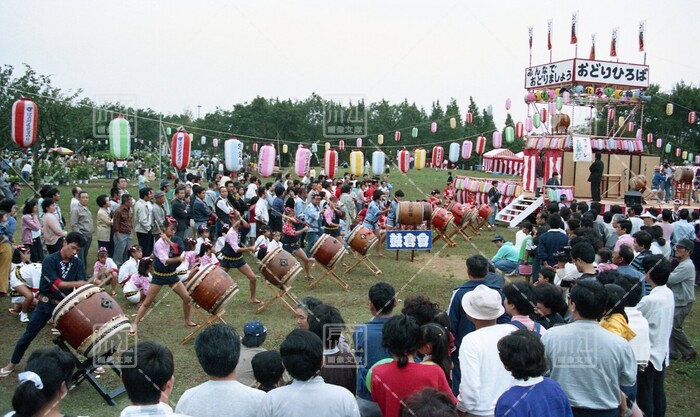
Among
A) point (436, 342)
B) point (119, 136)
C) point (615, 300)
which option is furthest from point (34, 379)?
point (119, 136)

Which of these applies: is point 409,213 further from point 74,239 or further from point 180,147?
point 74,239

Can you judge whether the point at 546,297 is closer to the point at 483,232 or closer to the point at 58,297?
the point at 58,297

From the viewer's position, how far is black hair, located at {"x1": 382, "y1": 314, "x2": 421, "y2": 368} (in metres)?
2.99

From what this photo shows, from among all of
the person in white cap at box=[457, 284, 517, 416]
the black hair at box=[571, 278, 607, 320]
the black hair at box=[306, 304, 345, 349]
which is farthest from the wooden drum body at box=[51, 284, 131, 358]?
the black hair at box=[571, 278, 607, 320]

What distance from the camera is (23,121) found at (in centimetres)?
1009

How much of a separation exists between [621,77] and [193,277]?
19.3 m

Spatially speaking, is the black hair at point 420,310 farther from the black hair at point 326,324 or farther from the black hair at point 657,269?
the black hair at point 657,269

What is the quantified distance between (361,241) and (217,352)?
7.36 meters

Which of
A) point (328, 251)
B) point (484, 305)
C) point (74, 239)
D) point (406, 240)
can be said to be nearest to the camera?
point (484, 305)

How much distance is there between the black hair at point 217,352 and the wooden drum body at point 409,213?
9.53 metres

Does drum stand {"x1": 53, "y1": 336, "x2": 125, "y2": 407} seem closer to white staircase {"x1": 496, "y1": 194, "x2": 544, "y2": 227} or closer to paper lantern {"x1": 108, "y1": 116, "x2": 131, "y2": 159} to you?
paper lantern {"x1": 108, "y1": 116, "x2": 131, "y2": 159}

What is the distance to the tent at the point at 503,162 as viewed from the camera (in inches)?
1506

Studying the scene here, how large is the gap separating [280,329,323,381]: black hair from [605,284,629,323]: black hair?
2029mm

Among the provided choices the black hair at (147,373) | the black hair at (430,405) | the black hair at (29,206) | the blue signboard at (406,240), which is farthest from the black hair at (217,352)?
the blue signboard at (406,240)
